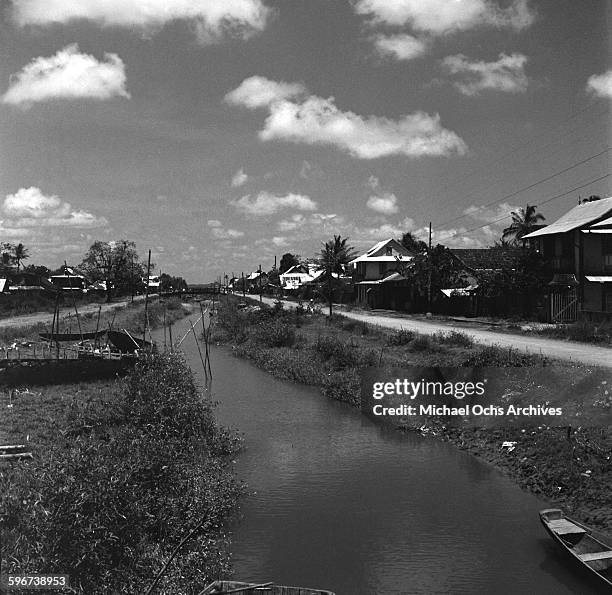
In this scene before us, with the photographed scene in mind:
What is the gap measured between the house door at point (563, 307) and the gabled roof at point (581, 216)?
14.4 feet

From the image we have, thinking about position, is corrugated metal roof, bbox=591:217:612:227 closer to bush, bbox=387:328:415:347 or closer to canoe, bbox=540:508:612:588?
bush, bbox=387:328:415:347

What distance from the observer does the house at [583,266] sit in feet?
126

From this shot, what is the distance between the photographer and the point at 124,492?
10.7 m

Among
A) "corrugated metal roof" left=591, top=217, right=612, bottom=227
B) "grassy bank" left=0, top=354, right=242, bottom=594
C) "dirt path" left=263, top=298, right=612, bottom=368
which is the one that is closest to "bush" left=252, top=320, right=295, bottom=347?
"dirt path" left=263, top=298, right=612, bottom=368

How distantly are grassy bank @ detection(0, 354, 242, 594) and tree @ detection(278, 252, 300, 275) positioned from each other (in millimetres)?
115741

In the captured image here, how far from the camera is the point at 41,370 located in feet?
81.5

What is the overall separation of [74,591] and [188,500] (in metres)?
4.23

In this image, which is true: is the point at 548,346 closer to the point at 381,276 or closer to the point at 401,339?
the point at 401,339

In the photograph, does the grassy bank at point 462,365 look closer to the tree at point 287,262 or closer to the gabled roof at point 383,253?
the gabled roof at point 383,253

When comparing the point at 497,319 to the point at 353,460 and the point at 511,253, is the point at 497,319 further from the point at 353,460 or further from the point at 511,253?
the point at 353,460

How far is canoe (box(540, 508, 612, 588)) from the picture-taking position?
10692 millimetres

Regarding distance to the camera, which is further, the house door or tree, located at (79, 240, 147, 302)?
tree, located at (79, 240, 147, 302)

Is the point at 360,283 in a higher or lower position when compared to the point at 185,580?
higher

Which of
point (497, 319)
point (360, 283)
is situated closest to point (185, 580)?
point (497, 319)
